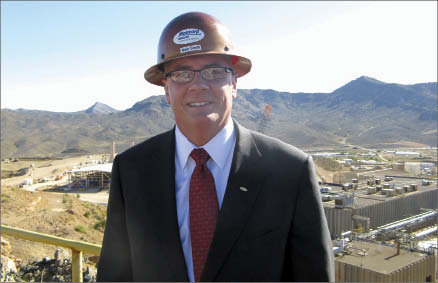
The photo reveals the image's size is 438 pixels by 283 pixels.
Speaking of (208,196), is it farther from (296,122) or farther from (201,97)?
(296,122)

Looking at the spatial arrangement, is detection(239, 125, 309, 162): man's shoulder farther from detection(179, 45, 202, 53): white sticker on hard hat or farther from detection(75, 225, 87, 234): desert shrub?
detection(75, 225, 87, 234): desert shrub

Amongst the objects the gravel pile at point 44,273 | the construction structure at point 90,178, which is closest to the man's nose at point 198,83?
the gravel pile at point 44,273

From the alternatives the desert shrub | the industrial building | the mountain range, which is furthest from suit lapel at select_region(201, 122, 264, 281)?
the mountain range

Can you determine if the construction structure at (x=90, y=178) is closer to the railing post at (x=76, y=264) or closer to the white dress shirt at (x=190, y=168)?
the railing post at (x=76, y=264)

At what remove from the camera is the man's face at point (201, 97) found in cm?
235

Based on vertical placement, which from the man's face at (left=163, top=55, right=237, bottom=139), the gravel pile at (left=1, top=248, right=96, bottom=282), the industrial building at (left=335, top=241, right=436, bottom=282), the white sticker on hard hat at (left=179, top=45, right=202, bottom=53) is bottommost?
the industrial building at (left=335, top=241, right=436, bottom=282)

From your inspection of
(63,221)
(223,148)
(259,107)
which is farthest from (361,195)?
(259,107)

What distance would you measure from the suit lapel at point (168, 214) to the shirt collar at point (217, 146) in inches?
3.0

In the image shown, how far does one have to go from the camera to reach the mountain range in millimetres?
118688

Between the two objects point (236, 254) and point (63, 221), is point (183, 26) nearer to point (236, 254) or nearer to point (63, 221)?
point (236, 254)

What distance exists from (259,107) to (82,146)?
86.9 meters

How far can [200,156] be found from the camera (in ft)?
7.91

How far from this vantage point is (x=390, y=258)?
49.1ft

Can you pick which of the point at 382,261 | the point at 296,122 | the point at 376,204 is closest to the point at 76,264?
the point at 382,261
